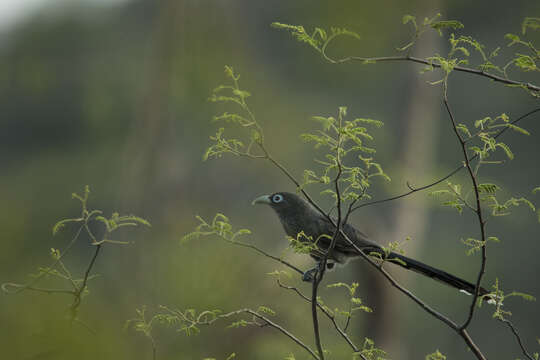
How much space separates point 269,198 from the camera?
343cm

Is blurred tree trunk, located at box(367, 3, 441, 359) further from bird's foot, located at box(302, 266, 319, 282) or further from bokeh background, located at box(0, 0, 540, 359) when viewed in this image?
bird's foot, located at box(302, 266, 319, 282)

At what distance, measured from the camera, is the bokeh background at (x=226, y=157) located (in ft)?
21.6

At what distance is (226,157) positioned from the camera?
12961 millimetres

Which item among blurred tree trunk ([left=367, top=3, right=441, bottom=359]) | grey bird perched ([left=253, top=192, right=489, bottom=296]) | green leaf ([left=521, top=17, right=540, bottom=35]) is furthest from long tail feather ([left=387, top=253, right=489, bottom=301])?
blurred tree trunk ([left=367, top=3, right=441, bottom=359])

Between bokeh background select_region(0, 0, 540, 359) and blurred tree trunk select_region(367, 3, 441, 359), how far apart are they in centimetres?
3

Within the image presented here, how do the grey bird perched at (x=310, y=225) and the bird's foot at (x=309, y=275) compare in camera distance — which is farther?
the grey bird perched at (x=310, y=225)

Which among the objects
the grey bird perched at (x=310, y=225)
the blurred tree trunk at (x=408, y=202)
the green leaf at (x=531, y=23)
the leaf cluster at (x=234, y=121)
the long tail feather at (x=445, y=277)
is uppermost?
the blurred tree trunk at (x=408, y=202)

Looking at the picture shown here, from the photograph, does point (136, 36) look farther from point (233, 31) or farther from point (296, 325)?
point (296, 325)

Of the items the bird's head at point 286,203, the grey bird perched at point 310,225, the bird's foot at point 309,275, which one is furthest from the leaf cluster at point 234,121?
the bird's head at point 286,203

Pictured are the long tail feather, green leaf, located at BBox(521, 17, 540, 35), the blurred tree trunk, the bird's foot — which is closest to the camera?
green leaf, located at BBox(521, 17, 540, 35)

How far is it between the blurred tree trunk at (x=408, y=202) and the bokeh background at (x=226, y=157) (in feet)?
0.10

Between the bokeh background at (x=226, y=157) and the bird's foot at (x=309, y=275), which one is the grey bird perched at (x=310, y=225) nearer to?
the bird's foot at (x=309, y=275)

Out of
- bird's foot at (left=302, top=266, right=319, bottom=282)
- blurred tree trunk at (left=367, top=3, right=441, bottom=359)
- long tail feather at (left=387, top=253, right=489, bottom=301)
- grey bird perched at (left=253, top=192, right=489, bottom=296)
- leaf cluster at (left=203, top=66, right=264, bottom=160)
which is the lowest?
leaf cluster at (left=203, top=66, right=264, bottom=160)

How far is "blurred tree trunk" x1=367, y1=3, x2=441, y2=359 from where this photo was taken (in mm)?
7215
